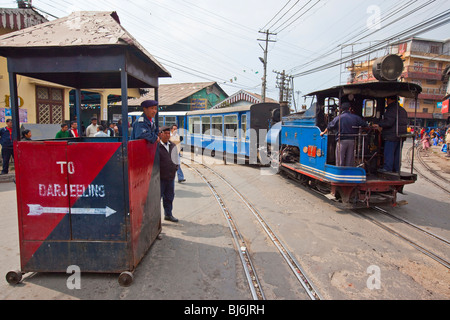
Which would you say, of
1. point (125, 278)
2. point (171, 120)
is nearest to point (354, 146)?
point (125, 278)

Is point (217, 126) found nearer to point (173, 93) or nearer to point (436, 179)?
point (436, 179)

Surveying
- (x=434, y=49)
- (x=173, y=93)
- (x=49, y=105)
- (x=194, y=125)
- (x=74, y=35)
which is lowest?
(x=194, y=125)

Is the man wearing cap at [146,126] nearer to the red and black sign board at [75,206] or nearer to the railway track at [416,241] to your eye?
the red and black sign board at [75,206]

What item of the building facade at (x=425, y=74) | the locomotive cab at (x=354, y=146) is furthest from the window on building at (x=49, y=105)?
the building facade at (x=425, y=74)

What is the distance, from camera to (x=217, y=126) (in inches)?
583

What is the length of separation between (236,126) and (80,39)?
10200mm

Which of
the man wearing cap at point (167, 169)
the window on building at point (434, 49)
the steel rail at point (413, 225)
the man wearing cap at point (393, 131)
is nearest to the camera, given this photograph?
the steel rail at point (413, 225)

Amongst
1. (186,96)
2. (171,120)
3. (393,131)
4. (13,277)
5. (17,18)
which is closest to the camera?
(13,277)

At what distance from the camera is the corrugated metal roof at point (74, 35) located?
314 centimetres

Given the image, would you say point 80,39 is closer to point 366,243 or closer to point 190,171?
point 366,243

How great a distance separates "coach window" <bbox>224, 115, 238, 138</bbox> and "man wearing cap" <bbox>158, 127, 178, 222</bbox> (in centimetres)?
793

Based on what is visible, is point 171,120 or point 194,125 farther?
point 171,120

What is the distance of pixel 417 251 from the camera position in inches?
169

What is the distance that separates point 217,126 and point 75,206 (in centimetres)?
1182
